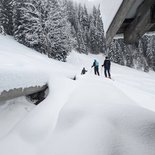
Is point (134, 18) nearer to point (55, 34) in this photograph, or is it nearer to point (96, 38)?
point (55, 34)

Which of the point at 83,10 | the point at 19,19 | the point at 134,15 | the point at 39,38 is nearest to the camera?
the point at 134,15

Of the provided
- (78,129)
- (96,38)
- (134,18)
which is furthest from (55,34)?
(96,38)

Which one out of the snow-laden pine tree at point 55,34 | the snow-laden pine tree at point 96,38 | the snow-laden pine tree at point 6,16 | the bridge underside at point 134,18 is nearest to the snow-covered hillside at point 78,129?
the bridge underside at point 134,18

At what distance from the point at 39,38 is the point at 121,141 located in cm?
2942

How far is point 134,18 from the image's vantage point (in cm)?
287

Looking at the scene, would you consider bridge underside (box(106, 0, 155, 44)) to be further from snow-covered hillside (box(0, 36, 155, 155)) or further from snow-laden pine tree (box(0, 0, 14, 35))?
snow-laden pine tree (box(0, 0, 14, 35))

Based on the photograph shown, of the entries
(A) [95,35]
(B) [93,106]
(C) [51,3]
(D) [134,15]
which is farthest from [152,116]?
(A) [95,35]

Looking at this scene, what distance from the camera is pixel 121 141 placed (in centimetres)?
200

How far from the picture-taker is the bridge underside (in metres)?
2.31

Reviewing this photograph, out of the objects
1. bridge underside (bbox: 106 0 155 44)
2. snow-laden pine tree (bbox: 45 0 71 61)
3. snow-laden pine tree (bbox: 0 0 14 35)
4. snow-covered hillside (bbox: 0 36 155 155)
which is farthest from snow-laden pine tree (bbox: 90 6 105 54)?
bridge underside (bbox: 106 0 155 44)

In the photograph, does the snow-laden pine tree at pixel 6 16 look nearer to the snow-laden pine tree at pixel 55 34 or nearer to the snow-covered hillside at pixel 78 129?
the snow-laden pine tree at pixel 55 34

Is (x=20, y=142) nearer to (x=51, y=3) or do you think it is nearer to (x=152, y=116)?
(x=152, y=116)

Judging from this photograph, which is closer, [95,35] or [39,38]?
[39,38]

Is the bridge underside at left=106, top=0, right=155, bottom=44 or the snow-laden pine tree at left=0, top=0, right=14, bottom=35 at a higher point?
the snow-laden pine tree at left=0, top=0, right=14, bottom=35
